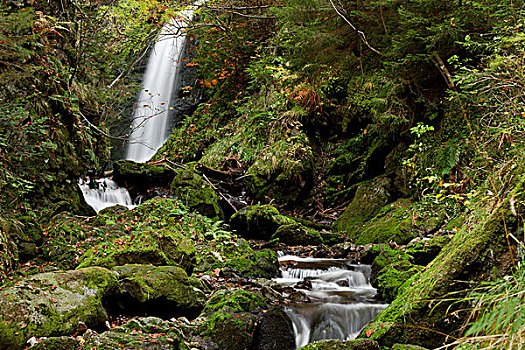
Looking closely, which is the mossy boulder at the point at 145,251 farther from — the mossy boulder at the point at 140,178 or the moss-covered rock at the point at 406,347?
the mossy boulder at the point at 140,178

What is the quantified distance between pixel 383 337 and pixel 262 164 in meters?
8.05

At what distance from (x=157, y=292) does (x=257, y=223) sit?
464cm

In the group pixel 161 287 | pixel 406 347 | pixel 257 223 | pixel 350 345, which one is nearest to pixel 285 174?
pixel 257 223

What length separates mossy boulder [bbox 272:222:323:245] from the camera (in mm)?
8086

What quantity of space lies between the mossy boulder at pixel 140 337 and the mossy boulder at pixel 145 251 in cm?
189

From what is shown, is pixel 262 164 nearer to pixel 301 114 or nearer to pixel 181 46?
pixel 301 114

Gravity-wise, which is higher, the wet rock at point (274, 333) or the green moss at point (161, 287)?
the green moss at point (161, 287)

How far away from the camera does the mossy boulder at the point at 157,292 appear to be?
4.23 m

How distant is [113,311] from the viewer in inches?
163

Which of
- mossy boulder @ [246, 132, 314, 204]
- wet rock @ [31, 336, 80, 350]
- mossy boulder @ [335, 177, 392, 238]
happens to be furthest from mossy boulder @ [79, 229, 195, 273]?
mossy boulder @ [246, 132, 314, 204]

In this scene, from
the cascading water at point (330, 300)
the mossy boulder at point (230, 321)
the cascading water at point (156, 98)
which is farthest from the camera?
the cascading water at point (156, 98)

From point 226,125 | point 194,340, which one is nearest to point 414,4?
point 194,340

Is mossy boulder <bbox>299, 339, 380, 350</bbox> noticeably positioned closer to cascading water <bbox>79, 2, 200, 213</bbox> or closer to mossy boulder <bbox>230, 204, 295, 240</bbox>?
mossy boulder <bbox>230, 204, 295, 240</bbox>

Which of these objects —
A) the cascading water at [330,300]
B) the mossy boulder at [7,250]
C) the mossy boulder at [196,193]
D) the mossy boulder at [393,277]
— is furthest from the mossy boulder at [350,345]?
the mossy boulder at [196,193]
